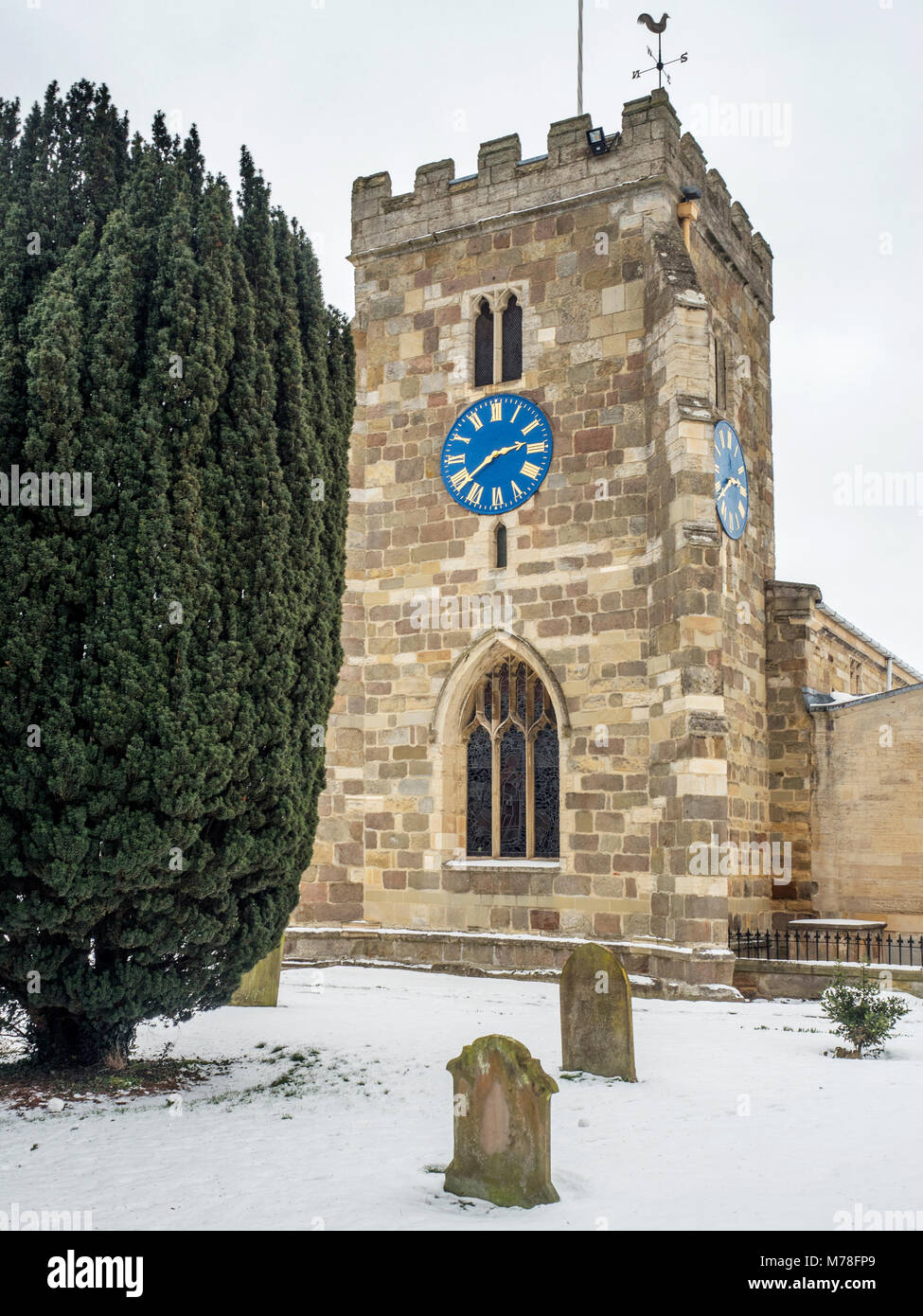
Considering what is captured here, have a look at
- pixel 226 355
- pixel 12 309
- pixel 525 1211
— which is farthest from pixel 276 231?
pixel 525 1211

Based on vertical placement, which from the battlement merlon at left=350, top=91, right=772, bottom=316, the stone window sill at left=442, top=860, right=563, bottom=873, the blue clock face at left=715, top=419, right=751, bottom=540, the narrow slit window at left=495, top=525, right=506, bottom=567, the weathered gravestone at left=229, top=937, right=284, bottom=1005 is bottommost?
the weathered gravestone at left=229, top=937, right=284, bottom=1005

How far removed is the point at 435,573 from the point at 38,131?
308 inches

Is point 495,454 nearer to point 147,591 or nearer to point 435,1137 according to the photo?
point 147,591

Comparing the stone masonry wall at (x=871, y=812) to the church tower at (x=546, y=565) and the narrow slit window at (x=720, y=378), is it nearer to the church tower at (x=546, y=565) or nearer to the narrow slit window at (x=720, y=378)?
the church tower at (x=546, y=565)

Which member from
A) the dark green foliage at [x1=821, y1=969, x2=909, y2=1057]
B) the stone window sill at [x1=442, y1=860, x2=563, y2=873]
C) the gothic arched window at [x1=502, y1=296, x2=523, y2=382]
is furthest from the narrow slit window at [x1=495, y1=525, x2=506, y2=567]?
the dark green foliage at [x1=821, y1=969, x2=909, y2=1057]

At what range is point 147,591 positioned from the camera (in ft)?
24.3

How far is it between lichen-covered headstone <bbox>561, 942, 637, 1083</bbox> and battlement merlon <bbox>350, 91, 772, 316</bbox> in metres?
9.79

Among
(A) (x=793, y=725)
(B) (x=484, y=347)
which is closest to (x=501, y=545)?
(B) (x=484, y=347)

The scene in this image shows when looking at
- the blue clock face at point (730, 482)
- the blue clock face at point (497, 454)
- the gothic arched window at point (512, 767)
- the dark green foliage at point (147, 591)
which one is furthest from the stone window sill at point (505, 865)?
the dark green foliage at point (147, 591)

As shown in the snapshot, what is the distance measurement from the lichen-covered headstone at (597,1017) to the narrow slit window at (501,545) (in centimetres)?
710

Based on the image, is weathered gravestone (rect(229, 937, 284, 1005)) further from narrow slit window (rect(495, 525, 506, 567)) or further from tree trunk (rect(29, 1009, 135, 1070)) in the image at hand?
narrow slit window (rect(495, 525, 506, 567))

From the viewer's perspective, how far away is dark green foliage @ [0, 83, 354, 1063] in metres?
7.14

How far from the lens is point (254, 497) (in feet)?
26.7
